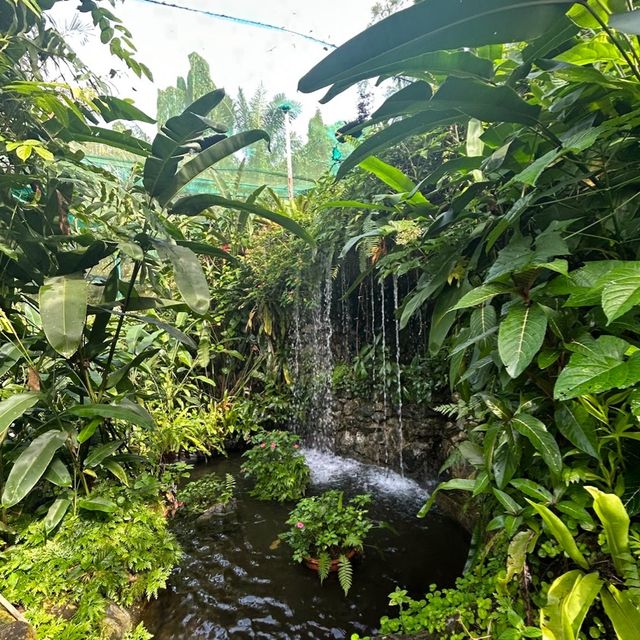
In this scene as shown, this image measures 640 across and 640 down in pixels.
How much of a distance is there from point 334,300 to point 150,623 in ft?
9.93

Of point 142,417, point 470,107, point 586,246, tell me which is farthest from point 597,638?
point 142,417

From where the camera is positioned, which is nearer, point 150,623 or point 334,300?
point 150,623

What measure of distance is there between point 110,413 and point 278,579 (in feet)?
4.20

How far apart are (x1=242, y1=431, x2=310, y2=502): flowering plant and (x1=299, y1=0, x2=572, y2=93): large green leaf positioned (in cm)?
273

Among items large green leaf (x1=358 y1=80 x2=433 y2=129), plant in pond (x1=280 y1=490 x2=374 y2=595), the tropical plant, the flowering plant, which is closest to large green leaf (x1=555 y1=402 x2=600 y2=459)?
the tropical plant

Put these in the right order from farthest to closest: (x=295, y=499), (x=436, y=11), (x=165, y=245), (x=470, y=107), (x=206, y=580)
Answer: (x=295, y=499), (x=206, y=580), (x=165, y=245), (x=470, y=107), (x=436, y=11)

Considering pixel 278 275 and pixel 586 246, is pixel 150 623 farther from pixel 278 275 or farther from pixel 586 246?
pixel 278 275

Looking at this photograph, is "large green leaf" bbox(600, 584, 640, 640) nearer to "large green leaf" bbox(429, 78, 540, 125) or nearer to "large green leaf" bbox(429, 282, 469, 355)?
"large green leaf" bbox(429, 282, 469, 355)

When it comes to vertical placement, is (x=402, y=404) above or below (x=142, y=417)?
below

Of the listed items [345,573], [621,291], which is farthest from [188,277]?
[345,573]

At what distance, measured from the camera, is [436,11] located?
0.72 meters

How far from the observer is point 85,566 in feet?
4.52

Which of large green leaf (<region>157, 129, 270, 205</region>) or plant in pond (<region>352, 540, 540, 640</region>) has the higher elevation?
large green leaf (<region>157, 129, 270, 205</region>)

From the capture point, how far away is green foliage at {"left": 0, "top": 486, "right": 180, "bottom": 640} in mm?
1273
